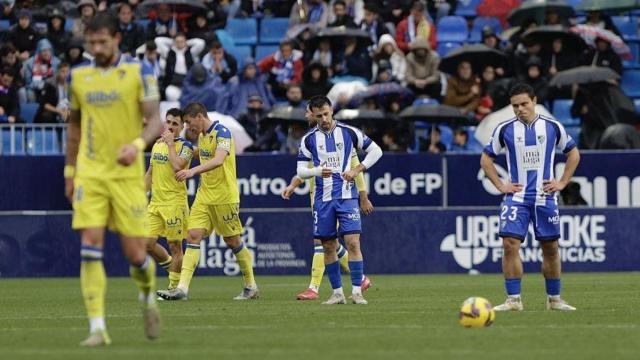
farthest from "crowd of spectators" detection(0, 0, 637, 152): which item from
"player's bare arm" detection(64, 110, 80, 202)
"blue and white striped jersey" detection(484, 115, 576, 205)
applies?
"player's bare arm" detection(64, 110, 80, 202)

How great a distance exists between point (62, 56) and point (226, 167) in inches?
487

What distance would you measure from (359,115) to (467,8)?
6769 millimetres

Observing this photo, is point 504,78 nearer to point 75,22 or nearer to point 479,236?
point 479,236

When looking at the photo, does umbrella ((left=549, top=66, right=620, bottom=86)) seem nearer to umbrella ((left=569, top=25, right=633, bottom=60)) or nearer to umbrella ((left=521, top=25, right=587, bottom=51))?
umbrella ((left=521, top=25, right=587, bottom=51))

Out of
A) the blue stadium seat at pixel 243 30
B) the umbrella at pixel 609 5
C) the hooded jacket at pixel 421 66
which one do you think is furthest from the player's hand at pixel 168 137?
the umbrella at pixel 609 5

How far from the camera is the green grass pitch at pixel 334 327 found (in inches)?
418

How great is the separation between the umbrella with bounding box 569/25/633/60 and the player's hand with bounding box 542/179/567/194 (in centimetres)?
1530

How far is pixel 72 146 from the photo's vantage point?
1156 centimetres

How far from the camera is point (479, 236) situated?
25.6 metres

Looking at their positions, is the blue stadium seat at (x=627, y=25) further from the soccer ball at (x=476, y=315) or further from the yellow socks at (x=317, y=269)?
the soccer ball at (x=476, y=315)

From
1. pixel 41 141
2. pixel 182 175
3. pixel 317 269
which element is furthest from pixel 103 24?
pixel 41 141

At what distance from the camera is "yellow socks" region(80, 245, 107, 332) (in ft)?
36.3

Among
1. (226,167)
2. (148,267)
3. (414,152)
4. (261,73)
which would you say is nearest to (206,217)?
(226,167)

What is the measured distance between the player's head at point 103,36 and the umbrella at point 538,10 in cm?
1969
